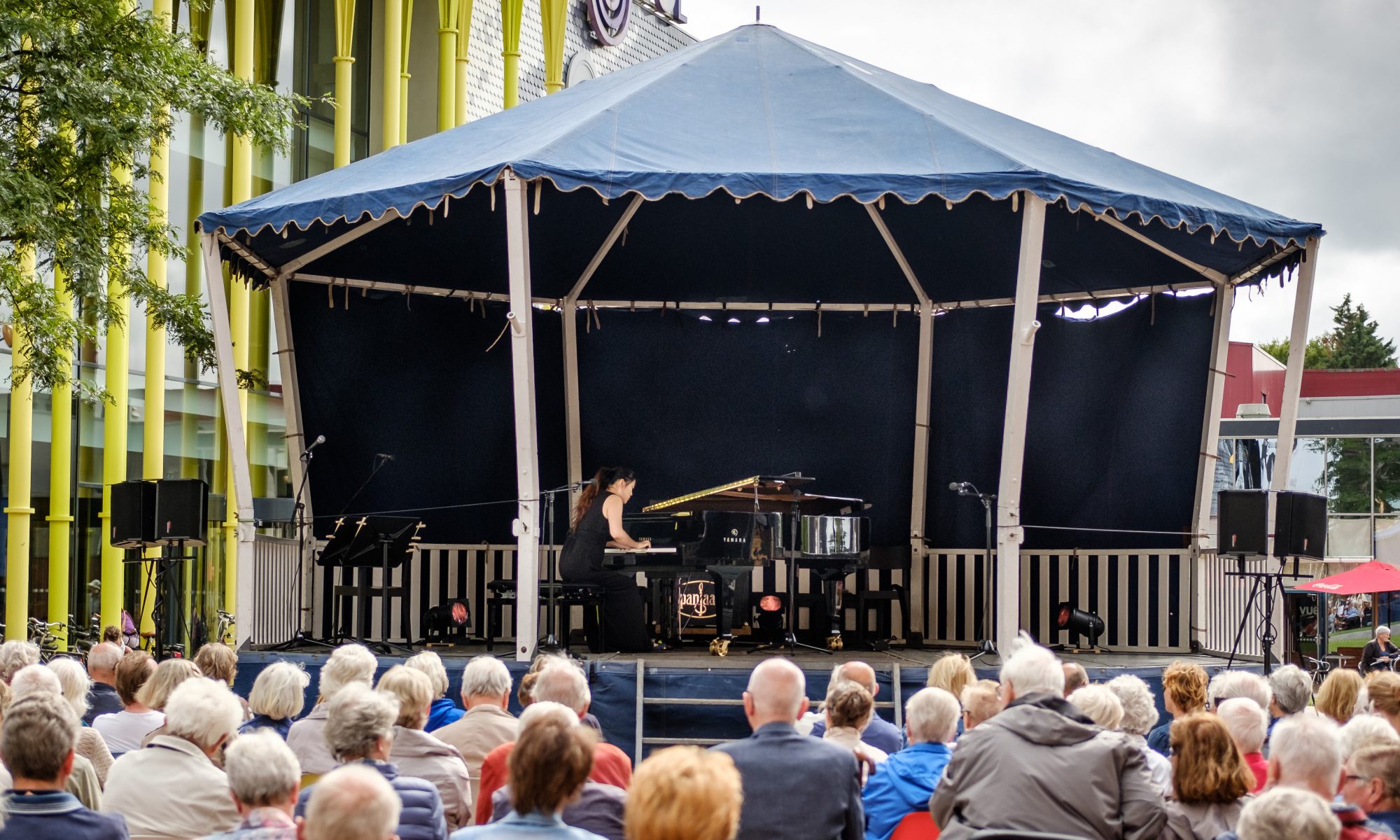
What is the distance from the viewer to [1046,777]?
436cm

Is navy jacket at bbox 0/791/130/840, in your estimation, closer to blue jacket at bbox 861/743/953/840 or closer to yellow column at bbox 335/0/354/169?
blue jacket at bbox 861/743/953/840

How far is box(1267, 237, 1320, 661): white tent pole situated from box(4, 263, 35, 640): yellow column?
11.5 m

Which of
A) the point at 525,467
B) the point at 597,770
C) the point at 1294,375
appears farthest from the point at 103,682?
the point at 1294,375

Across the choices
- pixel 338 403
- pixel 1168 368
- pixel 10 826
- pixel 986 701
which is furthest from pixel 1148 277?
pixel 10 826

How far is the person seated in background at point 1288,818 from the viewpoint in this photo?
10.4 feet

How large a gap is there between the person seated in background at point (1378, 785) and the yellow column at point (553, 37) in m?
20.2

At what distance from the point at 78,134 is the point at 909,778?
7.62 meters

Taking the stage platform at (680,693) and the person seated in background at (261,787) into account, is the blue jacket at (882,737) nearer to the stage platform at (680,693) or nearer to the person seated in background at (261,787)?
the person seated in background at (261,787)

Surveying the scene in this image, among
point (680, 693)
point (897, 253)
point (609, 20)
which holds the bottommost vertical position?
point (680, 693)

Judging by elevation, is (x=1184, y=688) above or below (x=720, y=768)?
below

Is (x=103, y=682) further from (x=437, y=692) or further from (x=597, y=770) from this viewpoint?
(x=597, y=770)

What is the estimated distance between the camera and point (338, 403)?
1301cm

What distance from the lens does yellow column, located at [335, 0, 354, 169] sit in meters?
19.1

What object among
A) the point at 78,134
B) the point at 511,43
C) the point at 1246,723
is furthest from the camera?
the point at 511,43
